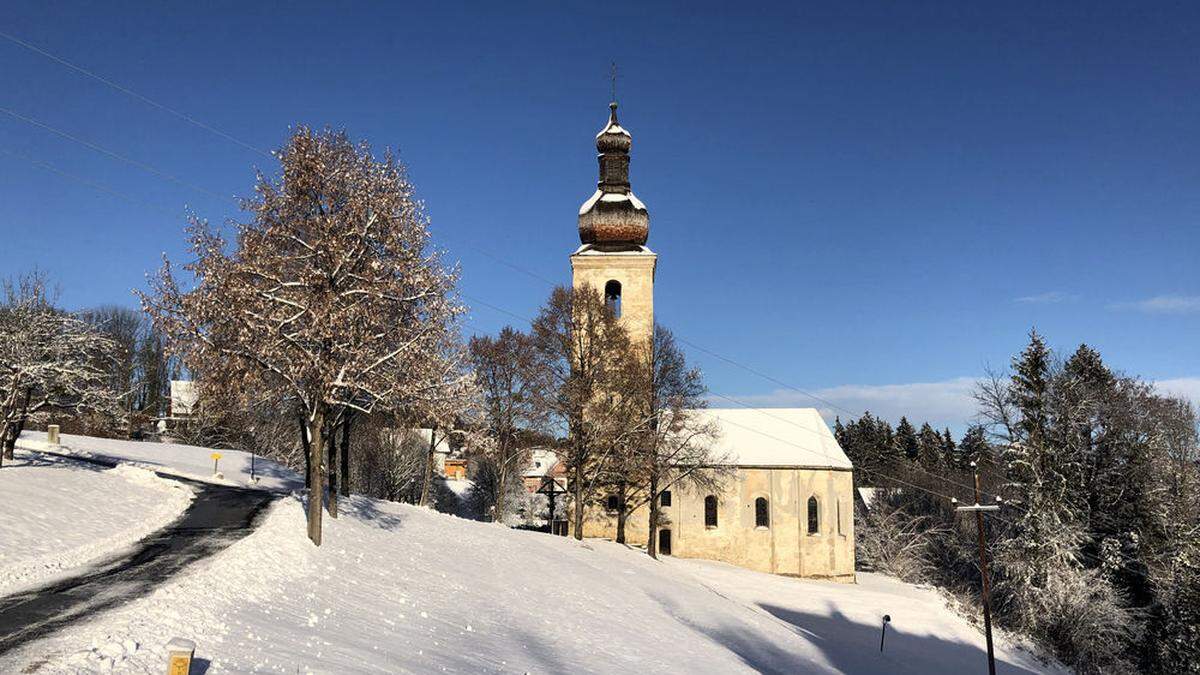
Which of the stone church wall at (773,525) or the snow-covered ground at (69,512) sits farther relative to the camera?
the stone church wall at (773,525)

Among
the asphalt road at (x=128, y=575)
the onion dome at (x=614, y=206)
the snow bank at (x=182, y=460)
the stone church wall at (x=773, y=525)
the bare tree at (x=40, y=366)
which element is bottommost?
the stone church wall at (x=773, y=525)

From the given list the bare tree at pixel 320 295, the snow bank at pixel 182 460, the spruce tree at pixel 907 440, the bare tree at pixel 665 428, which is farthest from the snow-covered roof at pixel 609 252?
the spruce tree at pixel 907 440

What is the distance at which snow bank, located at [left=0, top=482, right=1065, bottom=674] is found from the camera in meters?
9.95

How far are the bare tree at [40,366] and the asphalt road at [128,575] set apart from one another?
19.9ft

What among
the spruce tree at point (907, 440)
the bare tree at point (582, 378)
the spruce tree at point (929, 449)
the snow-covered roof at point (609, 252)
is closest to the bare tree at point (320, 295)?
the bare tree at point (582, 378)

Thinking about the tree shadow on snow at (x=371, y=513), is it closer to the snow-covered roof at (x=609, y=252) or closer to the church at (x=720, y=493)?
the church at (x=720, y=493)

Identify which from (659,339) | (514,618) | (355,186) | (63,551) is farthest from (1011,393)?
(63,551)

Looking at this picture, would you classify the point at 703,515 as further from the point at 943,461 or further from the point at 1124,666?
the point at 943,461

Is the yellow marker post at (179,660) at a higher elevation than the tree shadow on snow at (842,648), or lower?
higher

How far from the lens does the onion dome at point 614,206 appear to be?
43125 millimetres

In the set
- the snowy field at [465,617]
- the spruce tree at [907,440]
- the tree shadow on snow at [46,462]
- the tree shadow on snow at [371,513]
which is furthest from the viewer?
the spruce tree at [907,440]

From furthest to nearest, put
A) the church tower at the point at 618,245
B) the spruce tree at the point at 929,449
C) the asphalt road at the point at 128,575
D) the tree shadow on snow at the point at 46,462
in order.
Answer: the spruce tree at the point at 929,449 → the church tower at the point at 618,245 → the tree shadow on snow at the point at 46,462 → the asphalt road at the point at 128,575

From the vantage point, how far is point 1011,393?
35312mm

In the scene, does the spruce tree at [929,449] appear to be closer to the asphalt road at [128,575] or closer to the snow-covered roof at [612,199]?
the snow-covered roof at [612,199]
